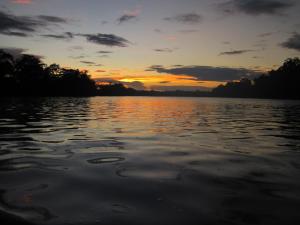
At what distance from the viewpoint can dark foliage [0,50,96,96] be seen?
105 meters

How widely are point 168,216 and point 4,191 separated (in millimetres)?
3032

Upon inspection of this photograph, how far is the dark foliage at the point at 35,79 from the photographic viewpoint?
105m

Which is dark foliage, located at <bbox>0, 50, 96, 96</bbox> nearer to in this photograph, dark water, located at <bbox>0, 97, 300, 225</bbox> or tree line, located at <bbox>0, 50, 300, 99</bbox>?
tree line, located at <bbox>0, 50, 300, 99</bbox>

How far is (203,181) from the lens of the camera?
6195 mm

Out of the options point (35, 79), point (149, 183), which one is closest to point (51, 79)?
point (35, 79)

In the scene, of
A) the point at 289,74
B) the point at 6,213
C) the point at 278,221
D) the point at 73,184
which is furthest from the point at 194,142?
the point at 289,74

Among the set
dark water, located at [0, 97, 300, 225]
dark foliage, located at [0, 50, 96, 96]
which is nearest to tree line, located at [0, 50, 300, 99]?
dark foliage, located at [0, 50, 96, 96]

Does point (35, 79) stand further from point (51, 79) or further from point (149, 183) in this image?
point (149, 183)

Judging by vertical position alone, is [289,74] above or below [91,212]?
above

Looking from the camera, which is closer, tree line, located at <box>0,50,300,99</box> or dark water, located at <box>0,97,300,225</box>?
dark water, located at <box>0,97,300,225</box>

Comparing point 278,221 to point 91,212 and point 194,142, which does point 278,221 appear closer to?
point 91,212

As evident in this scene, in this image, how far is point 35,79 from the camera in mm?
122938

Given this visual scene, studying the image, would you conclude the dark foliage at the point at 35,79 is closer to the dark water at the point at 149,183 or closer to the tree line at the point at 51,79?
the tree line at the point at 51,79

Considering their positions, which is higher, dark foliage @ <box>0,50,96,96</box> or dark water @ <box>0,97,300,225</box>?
dark foliage @ <box>0,50,96,96</box>
